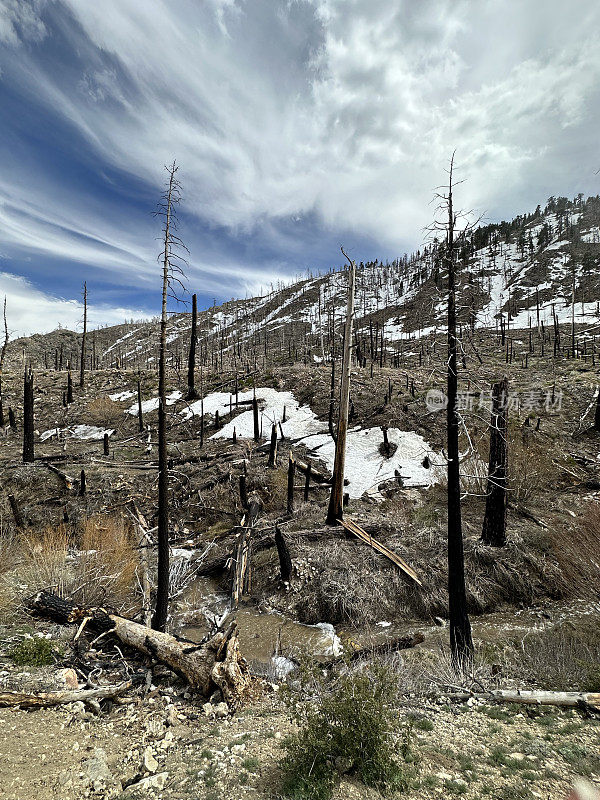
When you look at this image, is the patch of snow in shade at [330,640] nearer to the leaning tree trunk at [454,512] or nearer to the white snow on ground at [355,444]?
the leaning tree trunk at [454,512]

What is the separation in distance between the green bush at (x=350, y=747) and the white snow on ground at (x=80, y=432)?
29177mm

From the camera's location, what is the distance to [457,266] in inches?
294

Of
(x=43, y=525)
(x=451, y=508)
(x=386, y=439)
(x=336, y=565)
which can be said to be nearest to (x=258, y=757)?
(x=451, y=508)

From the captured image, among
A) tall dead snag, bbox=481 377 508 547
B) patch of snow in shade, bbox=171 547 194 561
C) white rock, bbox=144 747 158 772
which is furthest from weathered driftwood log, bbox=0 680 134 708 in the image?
tall dead snag, bbox=481 377 508 547

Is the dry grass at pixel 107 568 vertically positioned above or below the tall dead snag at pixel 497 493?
below

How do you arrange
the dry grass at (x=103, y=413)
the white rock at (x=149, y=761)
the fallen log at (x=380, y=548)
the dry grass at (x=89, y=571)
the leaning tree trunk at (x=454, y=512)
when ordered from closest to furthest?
the white rock at (x=149, y=761) < the leaning tree trunk at (x=454, y=512) < the dry grass at (x=89, y=571) < the fallen log at (x=380, y=548) < the dry grass at (x=103, y=413)

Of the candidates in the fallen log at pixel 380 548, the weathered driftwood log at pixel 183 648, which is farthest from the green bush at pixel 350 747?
the fallen log at pixel 380 548

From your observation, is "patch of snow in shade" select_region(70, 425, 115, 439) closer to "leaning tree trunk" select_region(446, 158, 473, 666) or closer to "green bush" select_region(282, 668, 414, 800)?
"leaning tree trunk" select_region(446, 158, 473, 666)

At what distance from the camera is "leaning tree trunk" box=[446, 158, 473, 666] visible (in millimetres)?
7285

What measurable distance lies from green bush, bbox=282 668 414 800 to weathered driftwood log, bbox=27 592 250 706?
2124mm

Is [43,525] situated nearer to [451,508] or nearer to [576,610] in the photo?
[451,508]

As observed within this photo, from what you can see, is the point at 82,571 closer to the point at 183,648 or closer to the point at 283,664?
the point at 183,648

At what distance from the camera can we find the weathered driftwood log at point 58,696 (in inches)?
177

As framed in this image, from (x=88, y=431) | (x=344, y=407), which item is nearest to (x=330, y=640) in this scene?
(x=344, y=407)
